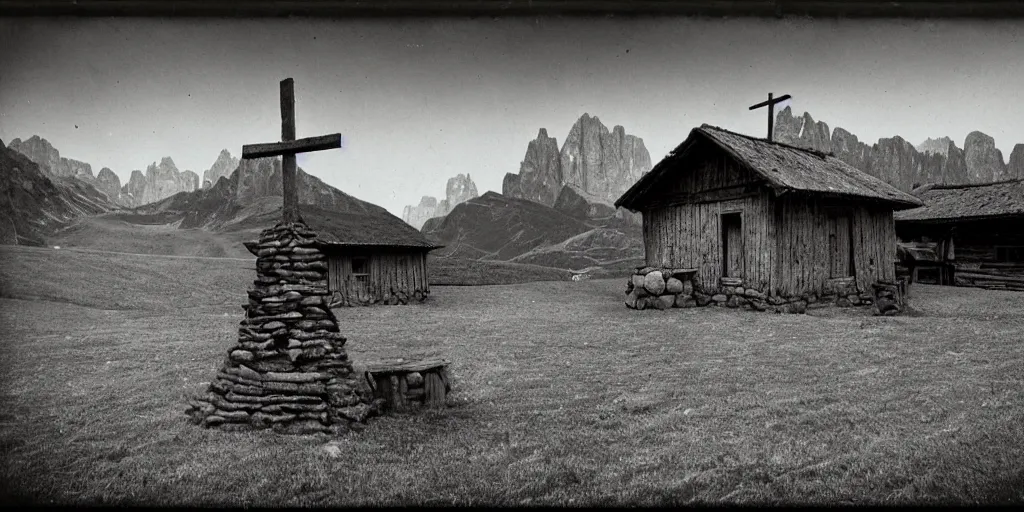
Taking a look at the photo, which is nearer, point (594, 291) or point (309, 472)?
point (309, 472)

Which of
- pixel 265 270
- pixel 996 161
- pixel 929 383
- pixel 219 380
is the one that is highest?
pixel 996 161

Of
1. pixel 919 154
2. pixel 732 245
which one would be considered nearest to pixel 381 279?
pixel 732 245

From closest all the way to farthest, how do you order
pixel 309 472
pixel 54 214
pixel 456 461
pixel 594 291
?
pixel 309 472
pixel 456 461
pixel 54 214
pixel 594 291

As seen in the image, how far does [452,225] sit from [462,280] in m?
16.0

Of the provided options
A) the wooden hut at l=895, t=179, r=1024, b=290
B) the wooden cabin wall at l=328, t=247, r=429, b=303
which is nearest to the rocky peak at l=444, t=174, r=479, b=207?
the wooden cabin wall at l=328, t=247, r=429, b=303

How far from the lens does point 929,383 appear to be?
21.3 feet

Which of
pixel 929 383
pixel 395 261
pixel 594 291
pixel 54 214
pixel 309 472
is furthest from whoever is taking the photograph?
pixel 594 291

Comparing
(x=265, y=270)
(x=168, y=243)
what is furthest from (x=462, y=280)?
(x=265, y=270)

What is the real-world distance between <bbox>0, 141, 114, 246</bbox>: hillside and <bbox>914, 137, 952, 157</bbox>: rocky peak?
424 inches

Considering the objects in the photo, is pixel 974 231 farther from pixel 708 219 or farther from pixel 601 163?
pixel 601 163

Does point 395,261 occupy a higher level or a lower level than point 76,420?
higher

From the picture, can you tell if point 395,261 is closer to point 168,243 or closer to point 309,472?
point 168,243

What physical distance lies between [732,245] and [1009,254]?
11915 millimetres

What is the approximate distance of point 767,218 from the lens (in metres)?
14.5
